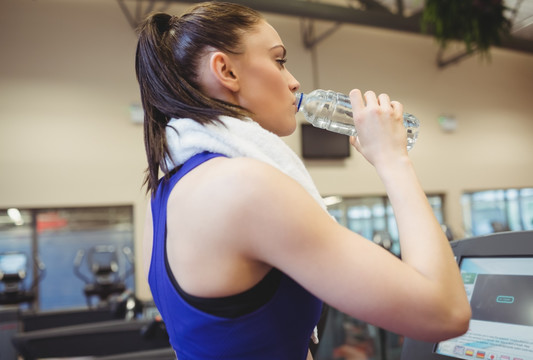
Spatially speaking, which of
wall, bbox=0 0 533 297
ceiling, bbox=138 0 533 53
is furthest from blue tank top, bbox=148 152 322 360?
wall, bbox=0 0 533 297

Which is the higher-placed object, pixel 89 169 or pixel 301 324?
pixel 301 324

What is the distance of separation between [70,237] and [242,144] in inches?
275

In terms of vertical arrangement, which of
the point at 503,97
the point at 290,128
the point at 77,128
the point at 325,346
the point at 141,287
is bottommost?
the point at 141,287

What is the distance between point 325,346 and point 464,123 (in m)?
6.27

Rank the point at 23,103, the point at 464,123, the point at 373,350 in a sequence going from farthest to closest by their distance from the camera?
the point at 464,123
the point at 23,103
the point at 373,350

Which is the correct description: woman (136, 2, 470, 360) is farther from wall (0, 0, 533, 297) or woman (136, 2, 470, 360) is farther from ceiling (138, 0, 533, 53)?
wall (0, 0, 533, 297)

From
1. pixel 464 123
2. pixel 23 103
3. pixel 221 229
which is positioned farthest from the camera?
pixel 464 123

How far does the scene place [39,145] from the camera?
6.40 metres

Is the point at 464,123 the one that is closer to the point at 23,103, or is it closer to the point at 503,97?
the point at 503,97

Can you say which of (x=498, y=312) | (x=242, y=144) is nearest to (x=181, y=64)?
(x=242, y=144)

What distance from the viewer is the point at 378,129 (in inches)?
30.2

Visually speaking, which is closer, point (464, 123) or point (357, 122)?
point (357, 122)

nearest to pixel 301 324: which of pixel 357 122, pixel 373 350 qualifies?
pixel 357 122

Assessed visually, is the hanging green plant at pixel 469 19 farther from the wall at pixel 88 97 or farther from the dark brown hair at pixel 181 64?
the wall at pixel 88 97
